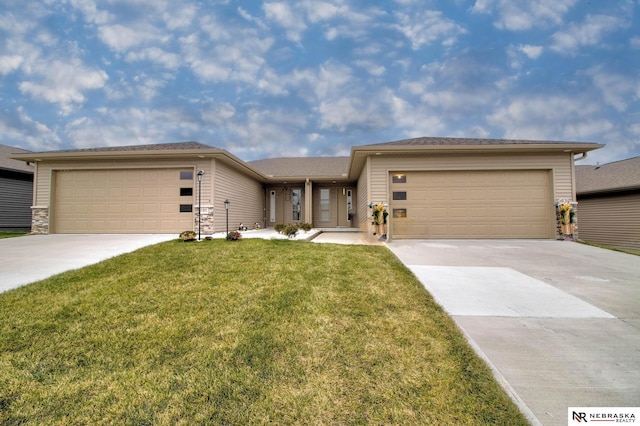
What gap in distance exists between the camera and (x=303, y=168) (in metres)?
16.0

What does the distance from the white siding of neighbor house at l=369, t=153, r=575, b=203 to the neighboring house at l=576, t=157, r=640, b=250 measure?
143 inches

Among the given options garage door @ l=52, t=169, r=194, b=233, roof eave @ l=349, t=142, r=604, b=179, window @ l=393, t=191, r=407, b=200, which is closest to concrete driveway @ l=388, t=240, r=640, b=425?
window @ l=393, t=191, r=407, b=200

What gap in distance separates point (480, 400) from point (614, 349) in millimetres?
1611

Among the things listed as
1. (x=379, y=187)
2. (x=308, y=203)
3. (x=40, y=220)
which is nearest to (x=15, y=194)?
(x=40, y=220)

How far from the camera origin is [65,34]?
10.1 meters

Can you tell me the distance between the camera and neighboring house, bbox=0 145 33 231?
11398 millimetres

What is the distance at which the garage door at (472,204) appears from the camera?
891cm

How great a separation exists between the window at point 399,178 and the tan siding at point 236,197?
A: 6769 mm

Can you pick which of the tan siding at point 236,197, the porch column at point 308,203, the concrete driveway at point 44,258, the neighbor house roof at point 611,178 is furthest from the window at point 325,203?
the neighbor house roof at point 611,178

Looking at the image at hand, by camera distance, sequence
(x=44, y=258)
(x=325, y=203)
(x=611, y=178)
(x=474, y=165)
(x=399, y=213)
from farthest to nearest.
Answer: (x=325, y=203) → (x=611, y=178) → (x=399, y=213) → (x=474, y=165) → (x=44, y=258)

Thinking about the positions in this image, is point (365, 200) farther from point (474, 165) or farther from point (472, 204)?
point (474, 165)

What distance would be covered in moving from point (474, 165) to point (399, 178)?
265 centimetres

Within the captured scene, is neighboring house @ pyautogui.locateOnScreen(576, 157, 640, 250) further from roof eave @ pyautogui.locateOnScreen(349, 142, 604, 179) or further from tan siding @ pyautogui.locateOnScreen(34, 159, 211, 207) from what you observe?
tan siding @ pyautogui.locateOnScreen(34, 159, 211, 207)

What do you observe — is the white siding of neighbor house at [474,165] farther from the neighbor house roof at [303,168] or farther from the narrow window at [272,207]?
the narrow window at [272,207]
